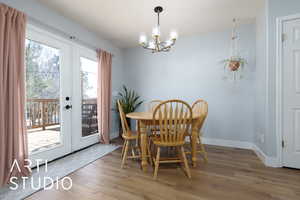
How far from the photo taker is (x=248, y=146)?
2873 millimetres

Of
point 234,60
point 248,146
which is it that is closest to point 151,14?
point 234,60

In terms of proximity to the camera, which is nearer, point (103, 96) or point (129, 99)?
point (103, 96)

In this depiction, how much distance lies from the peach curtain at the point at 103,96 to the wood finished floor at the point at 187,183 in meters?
1.06

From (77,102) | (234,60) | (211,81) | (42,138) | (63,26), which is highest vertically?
(63,26)

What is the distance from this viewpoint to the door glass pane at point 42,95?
2.07 m

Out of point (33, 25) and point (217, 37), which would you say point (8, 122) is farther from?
point (217, 37)

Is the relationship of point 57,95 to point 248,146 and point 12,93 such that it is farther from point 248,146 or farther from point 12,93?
point 248,146

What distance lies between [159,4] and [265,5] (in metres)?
1.56

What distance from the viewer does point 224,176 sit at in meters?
1.82

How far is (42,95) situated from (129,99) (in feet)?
6.54

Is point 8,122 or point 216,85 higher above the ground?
point 216,85

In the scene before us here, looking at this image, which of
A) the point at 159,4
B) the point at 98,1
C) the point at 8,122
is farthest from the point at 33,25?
the point at 159,4

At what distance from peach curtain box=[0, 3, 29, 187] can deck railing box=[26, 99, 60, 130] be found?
27cm

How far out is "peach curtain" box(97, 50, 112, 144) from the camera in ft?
10.5
